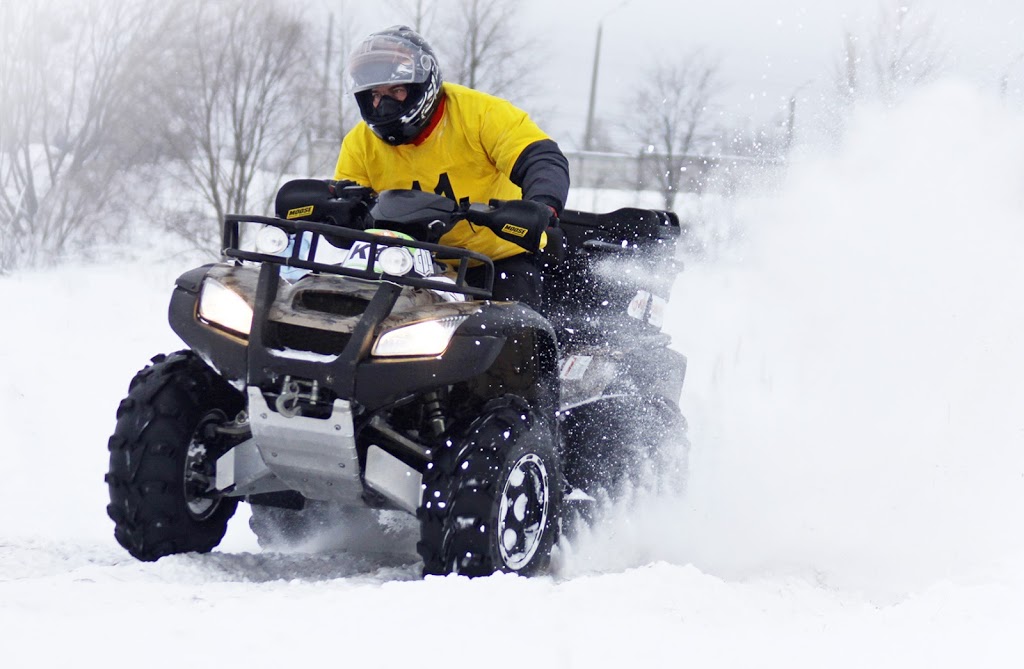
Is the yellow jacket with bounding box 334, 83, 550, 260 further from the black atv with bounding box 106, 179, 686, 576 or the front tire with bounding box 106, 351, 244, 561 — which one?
the front tire with bounding box 106, 351, 244, 561

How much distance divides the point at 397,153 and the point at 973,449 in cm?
315

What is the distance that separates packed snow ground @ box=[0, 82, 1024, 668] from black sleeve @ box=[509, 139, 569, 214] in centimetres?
143

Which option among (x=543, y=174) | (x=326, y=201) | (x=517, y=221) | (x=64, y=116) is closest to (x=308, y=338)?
(x=517, y=221)

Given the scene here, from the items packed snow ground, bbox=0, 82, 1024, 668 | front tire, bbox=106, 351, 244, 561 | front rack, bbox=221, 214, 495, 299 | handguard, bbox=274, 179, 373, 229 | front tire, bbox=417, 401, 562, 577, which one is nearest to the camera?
packed snow ground, bbox=0, 82, 1024, 668

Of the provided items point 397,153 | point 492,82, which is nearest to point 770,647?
point 397,153

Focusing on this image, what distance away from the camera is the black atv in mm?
3506

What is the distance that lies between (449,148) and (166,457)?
6.04 feet

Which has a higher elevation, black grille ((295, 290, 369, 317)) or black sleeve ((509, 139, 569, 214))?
black sleeve ((509, 139, 569, 214))

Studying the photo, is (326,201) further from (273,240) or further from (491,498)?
(491,498)

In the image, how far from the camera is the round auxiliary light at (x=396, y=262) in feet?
11.8

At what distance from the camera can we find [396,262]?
142 inches

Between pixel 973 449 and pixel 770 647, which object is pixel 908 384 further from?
pixel 770 647

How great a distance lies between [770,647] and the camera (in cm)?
277

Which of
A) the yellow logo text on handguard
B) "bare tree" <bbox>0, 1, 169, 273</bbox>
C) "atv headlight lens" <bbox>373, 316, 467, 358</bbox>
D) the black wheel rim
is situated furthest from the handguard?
"bare tree" <bbox>0, 1, 169, 273</bbox>
